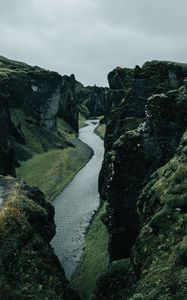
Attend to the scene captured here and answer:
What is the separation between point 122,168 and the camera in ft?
205

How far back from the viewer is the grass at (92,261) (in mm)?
59684

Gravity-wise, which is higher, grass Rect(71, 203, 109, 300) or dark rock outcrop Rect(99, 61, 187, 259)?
dark rock outcrop Rect(99, 61, 187, 259)

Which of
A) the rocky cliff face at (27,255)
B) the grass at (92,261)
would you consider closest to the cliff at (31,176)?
the rocky cliff face at (27,255)

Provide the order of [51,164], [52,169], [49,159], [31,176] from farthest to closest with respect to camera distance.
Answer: [49,159], [51,164], [52,169], [31,176]

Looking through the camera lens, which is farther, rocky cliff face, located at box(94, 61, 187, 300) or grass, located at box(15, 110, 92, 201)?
grass, located at box(15, 110, 92, 201)

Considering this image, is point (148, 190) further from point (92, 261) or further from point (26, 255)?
point (92, 261)

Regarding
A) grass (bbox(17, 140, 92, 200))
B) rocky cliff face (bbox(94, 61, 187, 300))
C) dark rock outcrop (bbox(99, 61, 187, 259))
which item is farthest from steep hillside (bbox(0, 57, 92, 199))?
dark rock outcrop (bbox(99, 61, 187, 259))

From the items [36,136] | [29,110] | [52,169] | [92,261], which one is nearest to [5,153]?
[52,169]

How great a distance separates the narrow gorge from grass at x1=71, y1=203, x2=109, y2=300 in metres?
0.18

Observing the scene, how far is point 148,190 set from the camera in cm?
4688

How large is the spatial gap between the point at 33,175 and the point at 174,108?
6894cm

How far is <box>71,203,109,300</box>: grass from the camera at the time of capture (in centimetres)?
5968

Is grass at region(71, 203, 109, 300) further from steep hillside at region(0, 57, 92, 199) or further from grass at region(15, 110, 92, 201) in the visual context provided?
steep hillside at region(0, 57, 92, 199)

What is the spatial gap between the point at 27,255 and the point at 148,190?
41.6 ft
